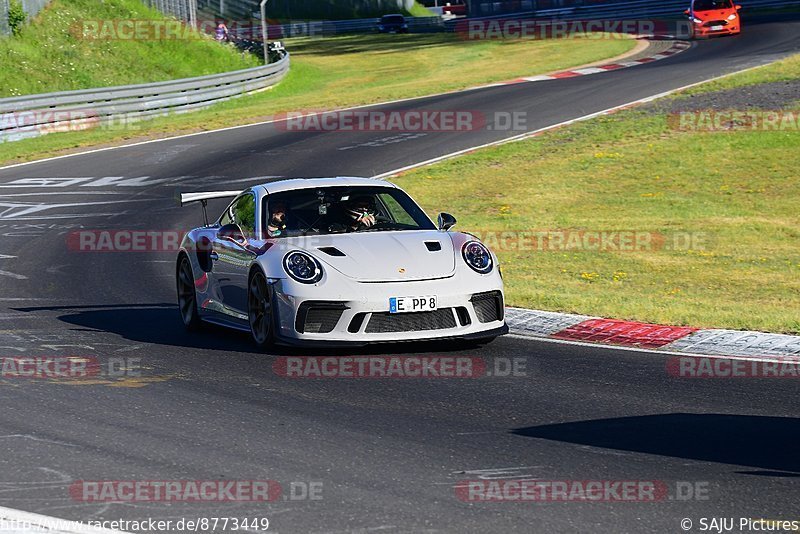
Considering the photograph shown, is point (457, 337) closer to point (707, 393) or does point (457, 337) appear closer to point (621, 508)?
point (707, 393)

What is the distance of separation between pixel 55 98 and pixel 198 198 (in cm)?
1888

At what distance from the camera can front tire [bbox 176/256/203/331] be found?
1130 cm

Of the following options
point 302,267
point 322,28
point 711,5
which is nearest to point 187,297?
point 302,267

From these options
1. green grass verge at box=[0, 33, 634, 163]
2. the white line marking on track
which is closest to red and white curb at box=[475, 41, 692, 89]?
green grass verge at box=[0, 33, 634, 163]

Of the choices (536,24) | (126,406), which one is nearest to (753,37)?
(536,24)

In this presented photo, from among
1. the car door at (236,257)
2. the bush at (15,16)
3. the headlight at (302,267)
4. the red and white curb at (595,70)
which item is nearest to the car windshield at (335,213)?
the car door at (236,257)

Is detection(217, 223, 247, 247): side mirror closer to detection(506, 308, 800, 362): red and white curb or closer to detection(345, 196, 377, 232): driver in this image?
detection(345, 196, 377, 232): driver

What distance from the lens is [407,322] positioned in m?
9.43

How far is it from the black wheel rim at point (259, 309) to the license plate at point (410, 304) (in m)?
0.98

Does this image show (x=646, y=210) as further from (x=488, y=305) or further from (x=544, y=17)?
(x=544, y=17)

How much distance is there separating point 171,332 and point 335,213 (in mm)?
1798

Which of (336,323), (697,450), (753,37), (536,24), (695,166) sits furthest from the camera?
(536,24)

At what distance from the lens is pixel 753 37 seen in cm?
4384

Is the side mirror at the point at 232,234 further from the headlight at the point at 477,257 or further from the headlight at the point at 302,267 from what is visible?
the headlight at the point at 477,257
